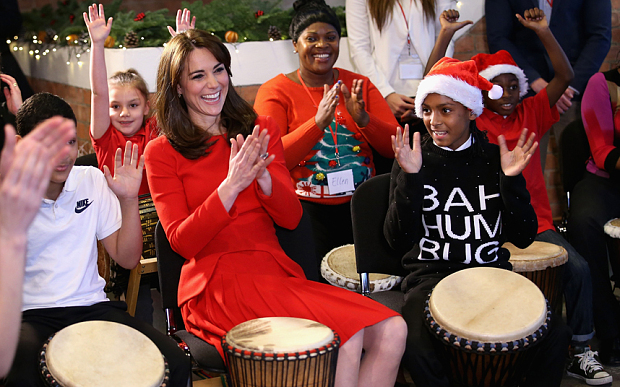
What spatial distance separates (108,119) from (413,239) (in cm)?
154

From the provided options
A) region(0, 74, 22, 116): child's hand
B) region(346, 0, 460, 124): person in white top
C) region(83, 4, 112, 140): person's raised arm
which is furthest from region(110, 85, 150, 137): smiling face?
region(346, 0, 460, 124): person in white top

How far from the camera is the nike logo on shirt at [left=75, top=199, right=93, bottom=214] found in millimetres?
2162

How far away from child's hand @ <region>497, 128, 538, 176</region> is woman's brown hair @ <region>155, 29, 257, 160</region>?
99cm

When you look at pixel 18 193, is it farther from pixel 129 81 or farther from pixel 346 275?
pixel 129 81

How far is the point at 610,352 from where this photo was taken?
2.98 meters

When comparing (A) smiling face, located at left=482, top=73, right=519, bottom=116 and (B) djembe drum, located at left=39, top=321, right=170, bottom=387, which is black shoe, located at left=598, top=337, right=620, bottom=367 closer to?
(A) smiling face, located at left=482, top=73, right=519, bottom=116

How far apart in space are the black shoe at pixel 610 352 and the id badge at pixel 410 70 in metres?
1.80

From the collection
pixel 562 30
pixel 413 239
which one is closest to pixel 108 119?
pixel 413 239

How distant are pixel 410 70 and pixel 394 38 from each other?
0.22 meters

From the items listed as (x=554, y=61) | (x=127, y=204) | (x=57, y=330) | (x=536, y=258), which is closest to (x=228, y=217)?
(x=127, y=204)

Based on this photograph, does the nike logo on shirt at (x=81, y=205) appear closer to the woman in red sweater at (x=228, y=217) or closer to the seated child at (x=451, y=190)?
the woman in red sweater at (x=228, y=217)

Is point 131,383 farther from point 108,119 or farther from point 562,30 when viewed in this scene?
point 562,30

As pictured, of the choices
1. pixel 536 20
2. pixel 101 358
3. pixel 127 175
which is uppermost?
pixel 536 20

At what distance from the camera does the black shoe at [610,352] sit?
296 cm
